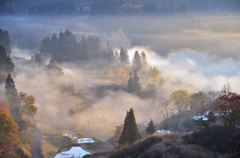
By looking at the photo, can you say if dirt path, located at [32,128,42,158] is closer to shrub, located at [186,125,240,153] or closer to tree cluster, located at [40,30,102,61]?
shrub, located at [186,125,240,153]

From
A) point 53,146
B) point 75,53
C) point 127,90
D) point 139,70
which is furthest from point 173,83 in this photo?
point 53,146

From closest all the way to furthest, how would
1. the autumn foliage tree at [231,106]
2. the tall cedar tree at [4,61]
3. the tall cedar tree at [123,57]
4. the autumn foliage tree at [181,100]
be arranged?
the autumn foliage tree at [231,106], the autumn foliage tree at [181,100], the tall cedar tree at [4,61], the tall cedar tree at [123,57]

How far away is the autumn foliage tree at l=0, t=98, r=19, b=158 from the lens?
4823cm

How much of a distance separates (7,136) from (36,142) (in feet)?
34.5

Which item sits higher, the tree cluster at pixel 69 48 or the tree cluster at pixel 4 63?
the tree cluster at pixel 69 48

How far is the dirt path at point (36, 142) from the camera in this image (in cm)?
5358

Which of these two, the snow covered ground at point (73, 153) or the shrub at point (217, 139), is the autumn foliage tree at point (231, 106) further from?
the snow covered ground at point (73, 153)

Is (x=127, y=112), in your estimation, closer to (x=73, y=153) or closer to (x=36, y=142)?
(x=73, y=153)

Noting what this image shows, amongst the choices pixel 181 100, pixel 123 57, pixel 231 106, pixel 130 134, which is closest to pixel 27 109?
pixel 130 134

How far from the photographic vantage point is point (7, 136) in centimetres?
5031

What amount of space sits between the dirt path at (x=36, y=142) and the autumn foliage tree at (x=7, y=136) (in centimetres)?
522

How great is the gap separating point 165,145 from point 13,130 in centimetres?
3812

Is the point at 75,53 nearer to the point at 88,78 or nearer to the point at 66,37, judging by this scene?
the point at 66,37

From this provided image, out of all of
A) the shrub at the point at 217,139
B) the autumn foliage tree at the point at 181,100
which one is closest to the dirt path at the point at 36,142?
the shrub at the point at 217,139
